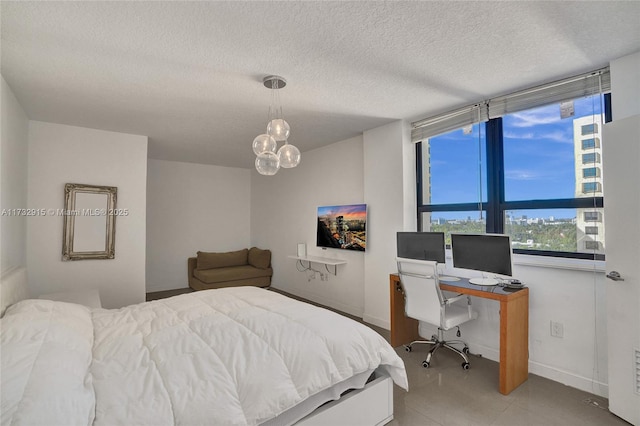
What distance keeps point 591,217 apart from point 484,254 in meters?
0.87

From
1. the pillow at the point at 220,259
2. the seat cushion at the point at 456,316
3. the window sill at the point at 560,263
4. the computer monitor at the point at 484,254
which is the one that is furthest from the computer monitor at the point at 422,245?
the pillow at the point at 220,259

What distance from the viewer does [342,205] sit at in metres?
4.58

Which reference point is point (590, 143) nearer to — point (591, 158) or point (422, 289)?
point (591, 158)

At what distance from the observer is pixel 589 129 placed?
2.60 meters

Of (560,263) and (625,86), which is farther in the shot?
(560,263)

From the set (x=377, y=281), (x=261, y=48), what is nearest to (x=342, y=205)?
(x=377, y=281)

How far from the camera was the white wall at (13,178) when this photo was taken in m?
2.63

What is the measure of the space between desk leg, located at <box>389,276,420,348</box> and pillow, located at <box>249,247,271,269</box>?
3.26 m

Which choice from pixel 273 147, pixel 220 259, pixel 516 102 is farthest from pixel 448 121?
pixel 220 259

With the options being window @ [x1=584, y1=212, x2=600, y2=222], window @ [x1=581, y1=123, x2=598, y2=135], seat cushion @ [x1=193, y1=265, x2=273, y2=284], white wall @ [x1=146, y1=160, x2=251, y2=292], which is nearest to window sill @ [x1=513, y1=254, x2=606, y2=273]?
window @ [x1=584, y1=212, x2=600, y2=222]

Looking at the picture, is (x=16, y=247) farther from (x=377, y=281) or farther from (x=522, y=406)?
(x=522, y=406)

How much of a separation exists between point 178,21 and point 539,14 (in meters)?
2.13

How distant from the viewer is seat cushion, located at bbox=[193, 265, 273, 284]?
5324 mm

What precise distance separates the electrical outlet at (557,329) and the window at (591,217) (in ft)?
2.98
